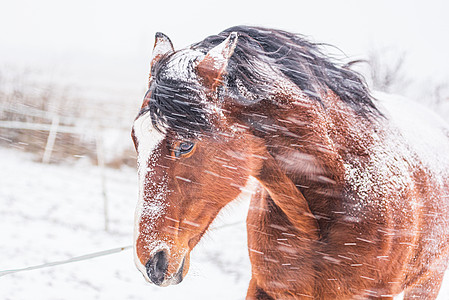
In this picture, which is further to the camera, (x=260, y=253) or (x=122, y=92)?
(x=122, y=92)

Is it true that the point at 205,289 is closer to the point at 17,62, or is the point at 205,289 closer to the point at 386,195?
Answer: the point at 386,195

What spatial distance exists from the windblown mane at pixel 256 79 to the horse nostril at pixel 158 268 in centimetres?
42

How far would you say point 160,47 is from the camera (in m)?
1.28

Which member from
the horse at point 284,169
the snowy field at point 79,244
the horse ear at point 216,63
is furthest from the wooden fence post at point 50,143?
the horse ear at point 216,63

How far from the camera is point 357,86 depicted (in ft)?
4.47

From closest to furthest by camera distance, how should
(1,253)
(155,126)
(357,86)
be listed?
(155,126)
(357,86)
(1,253)

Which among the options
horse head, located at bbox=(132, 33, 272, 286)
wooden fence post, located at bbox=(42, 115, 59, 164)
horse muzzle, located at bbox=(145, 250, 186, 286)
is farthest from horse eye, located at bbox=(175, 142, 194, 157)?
wooden fence post, located at bbox=(42, 115, 59, 164)

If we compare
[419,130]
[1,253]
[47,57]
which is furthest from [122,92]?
[419,130]

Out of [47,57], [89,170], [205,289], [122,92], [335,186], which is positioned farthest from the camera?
[122,92]

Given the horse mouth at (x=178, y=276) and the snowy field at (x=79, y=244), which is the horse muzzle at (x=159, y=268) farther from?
the snowy field at (x=79, y=244)

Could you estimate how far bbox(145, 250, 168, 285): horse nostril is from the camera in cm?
103

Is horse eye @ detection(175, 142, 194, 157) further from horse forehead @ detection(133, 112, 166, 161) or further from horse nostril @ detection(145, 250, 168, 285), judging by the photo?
horse nostril @ detection(145, 250, 168, 285)

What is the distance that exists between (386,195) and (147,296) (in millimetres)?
2081

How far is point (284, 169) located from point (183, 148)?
0.39 metres
